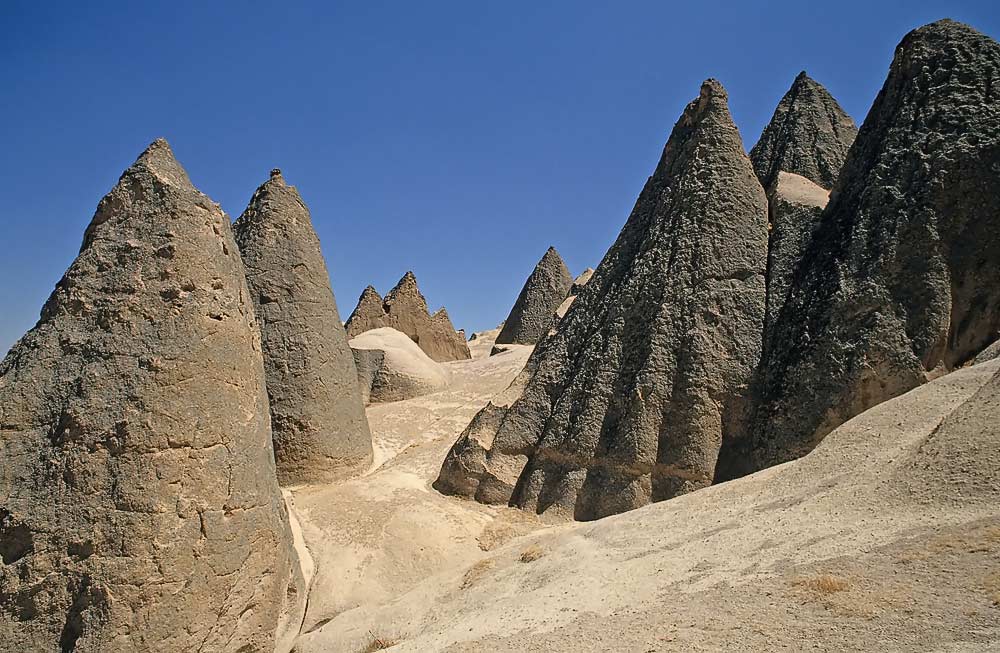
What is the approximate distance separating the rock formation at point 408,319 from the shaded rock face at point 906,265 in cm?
1222

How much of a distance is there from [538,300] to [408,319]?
23.1ft

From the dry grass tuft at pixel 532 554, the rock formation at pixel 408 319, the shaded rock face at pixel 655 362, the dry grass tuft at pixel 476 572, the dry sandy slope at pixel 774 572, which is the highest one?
the rock formation at pixel 408 319

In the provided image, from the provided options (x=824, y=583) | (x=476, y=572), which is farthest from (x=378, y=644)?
(x=824, y=583)

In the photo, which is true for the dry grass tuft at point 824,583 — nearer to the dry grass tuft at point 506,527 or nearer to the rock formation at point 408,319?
the dry grass tuft at point 506,527

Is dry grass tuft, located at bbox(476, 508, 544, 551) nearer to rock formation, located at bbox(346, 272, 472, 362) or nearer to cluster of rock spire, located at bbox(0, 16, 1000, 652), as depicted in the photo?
cluster of rock spire, located at bbox(0, 16, 1000, 652)

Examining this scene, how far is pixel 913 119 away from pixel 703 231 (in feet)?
7.10

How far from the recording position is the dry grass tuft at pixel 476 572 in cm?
495

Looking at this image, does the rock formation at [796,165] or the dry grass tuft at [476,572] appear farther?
the rock formation at [796,165]

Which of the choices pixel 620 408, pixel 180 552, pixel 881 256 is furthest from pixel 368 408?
pixel 881 256

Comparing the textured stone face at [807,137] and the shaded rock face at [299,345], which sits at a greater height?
the textured stone face at [807,137]

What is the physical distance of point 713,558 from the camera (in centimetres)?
377

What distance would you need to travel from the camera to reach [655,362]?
698 centimetres

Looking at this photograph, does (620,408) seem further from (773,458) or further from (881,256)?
(881,256)

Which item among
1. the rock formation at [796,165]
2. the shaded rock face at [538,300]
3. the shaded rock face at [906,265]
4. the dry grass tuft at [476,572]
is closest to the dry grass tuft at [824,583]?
the dry grass tuft at [476,572]
